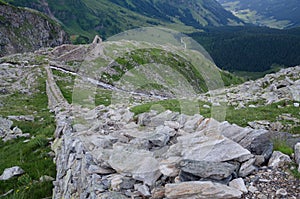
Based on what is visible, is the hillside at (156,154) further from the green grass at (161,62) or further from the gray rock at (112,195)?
the green grass at (161,62)

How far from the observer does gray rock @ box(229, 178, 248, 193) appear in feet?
22.5

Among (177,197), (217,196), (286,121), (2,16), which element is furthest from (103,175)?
(2,16)

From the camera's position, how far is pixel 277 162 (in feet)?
25.3

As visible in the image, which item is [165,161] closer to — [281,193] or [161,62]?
[281,193]

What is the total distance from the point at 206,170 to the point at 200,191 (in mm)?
758

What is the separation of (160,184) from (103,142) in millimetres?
3799

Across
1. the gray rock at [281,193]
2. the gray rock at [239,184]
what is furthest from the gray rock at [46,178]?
the gray rock at [281,193]

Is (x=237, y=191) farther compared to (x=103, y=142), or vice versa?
(x=103, y=142)

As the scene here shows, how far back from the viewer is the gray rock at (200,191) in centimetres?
661

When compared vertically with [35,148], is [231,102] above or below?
above

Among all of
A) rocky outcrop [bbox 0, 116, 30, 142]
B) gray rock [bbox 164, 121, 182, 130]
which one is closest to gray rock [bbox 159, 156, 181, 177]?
gray rock [bbox 164, 121, 182, 130]

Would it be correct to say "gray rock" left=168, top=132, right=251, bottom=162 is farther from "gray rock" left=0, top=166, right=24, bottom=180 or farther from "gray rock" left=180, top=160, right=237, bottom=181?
"gray rock" left=0, top=166, right=24, bottom=180

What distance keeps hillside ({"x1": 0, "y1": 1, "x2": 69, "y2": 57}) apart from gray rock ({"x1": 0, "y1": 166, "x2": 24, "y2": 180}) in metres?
112

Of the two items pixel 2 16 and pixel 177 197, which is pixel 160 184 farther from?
pixel 2 16
